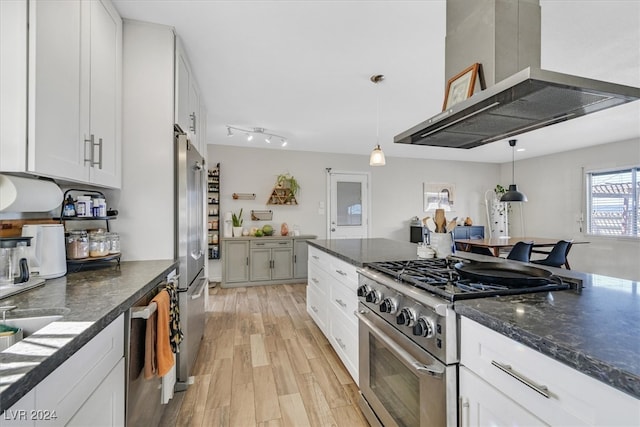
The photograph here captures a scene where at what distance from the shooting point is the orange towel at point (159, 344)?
1.28 metres

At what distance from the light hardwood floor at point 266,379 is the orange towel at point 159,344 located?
0.56 m

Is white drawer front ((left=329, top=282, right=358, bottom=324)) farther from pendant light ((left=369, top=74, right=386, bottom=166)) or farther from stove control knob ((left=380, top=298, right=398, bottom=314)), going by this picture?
pendant light ((left=369, top=74, right=386, bottom=166))

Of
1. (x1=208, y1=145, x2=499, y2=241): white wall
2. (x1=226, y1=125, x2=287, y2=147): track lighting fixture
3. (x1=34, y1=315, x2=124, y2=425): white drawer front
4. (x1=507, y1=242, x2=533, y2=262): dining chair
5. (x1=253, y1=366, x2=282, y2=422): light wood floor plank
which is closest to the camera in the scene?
(x1=34, y1=315, x2=124, y2=425): white drawer front

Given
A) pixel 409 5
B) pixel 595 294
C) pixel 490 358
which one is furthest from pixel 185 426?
pixel 409 5

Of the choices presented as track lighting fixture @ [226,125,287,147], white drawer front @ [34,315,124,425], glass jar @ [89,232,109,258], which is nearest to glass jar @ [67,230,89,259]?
glass jar @ [89,232,109,258]

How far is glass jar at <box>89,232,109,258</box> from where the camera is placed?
5.30 feet

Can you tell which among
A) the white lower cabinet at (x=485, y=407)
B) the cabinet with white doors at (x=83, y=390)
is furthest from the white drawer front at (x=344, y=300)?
the cabinet with white doors at (x=83, y=390)

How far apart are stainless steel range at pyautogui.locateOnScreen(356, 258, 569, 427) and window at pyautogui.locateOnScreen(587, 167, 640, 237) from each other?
17.2 ft

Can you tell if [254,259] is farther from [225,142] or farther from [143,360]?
[143,360]

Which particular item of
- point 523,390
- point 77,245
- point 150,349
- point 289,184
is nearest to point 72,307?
point 150,349

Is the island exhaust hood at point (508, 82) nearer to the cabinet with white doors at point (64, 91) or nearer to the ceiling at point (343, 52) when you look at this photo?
the ceiling at point (343, 52)

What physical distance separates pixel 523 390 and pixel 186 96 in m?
2.61

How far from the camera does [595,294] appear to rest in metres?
1.08

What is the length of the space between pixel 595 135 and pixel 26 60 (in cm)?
634
